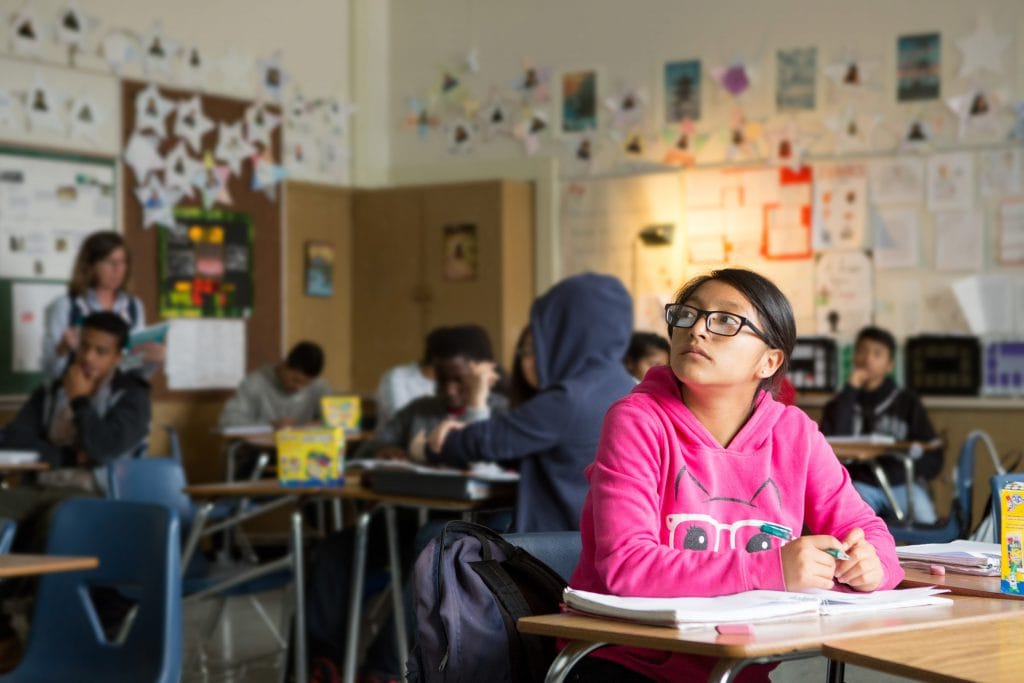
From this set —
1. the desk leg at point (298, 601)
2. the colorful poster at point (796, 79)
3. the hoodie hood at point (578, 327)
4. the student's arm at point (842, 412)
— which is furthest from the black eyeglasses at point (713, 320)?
the colorful poster at point (796, 79)

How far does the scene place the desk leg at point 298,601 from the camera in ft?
14.1

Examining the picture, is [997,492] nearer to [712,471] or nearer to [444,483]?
[712,471]

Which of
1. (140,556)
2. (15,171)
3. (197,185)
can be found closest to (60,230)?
(15,171)

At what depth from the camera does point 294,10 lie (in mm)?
8531

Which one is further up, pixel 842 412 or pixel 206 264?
pixel 206 264

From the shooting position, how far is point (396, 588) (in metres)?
4.22

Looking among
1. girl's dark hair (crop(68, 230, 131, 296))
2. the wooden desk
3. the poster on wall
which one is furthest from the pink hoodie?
the poster on wall

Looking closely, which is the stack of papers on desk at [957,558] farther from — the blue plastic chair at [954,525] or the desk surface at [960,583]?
the blue plastic chair at [954,525]

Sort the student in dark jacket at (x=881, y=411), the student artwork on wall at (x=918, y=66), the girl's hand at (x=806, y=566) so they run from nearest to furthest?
1. the girl's hand at (x=806, y=566)
2. the student in dark jacket at (x=881, y=411)
3. the student artwork on wall at (x=918, y=66)

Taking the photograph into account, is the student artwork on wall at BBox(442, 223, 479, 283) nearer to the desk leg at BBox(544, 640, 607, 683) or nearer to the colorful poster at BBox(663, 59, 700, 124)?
the colorful poster at BBox(663, 59, 700, 124)

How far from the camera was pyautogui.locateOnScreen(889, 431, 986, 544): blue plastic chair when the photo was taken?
3340 millimetres

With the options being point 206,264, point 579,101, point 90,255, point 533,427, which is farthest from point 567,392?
point 579,101

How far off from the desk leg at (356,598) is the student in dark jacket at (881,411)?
302 centimetres

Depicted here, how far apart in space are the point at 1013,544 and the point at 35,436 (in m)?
4.23
